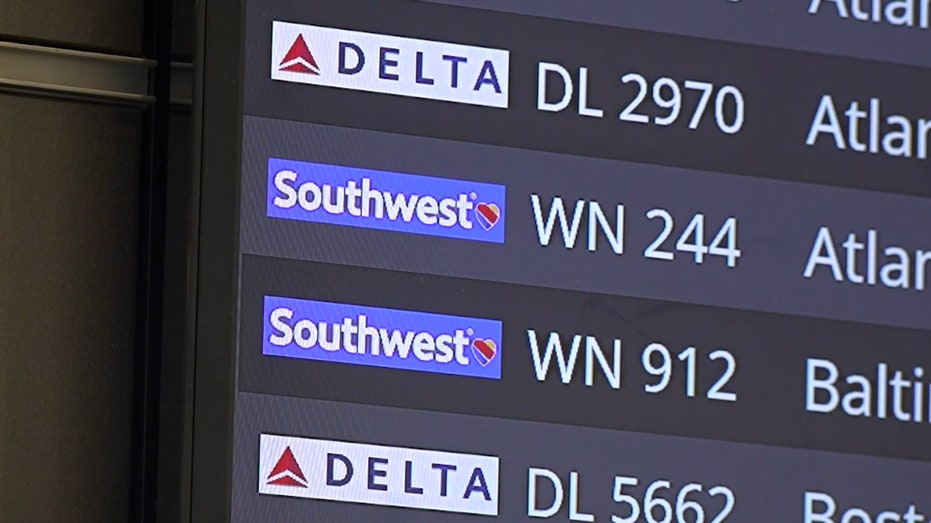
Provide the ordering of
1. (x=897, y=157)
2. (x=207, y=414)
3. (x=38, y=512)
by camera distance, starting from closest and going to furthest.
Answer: (x=207, y=414) < (x=38, y=512) < (x=897, y=157)

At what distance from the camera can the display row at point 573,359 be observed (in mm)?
1996

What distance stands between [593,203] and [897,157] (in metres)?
0.36

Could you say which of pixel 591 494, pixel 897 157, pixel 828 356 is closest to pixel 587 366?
pixel 591 494

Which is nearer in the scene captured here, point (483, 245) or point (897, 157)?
point (483, 245)

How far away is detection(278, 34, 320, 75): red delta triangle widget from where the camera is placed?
2049 mm

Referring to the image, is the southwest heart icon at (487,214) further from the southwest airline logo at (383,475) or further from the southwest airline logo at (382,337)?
the southwest airline logo at (383,475)

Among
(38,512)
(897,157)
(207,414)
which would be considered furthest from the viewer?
(897,157)

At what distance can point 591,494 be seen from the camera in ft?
6.65

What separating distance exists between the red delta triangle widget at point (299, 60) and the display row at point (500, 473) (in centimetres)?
32

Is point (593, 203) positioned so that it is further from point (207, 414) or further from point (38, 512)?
point (38, 512)

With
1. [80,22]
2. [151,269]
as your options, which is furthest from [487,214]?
[80,22]

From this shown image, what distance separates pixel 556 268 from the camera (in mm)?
2070

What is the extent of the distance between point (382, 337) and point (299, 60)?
280 millimetres

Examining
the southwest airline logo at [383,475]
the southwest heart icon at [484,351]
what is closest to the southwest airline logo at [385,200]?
the southwest heart icon at [484,351]
